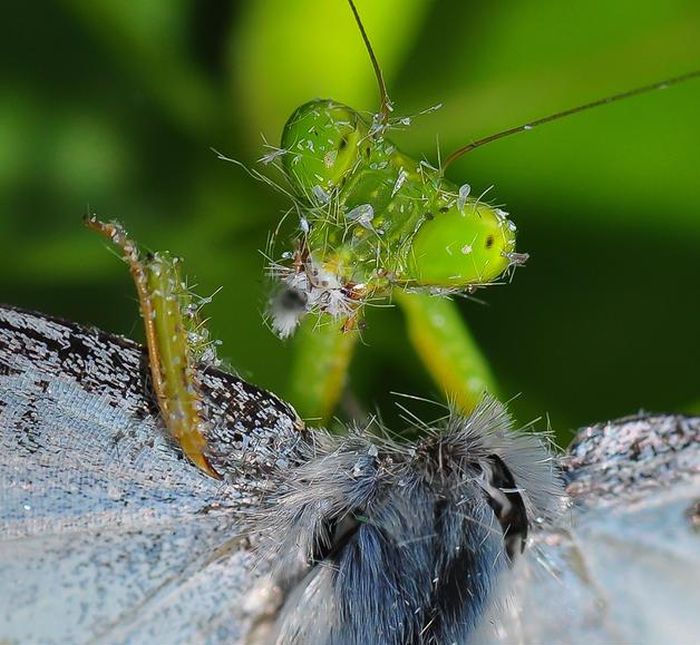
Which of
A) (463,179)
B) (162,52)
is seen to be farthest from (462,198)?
(162,52)

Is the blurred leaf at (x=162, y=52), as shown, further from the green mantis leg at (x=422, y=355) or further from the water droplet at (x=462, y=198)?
the water droplet at (x=462, y=198)

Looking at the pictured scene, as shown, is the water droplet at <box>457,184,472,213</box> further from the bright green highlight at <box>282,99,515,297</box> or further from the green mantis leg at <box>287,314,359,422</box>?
the green mantis leg at <box>287,314,359,422</box>

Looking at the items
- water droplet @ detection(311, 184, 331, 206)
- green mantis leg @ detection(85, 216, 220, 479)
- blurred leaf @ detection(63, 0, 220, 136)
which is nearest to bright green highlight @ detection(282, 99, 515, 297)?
water droplet @ detection(311, 184, 331, 206)

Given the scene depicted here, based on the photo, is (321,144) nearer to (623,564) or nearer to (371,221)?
(371,221)

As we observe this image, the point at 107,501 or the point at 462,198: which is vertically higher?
the point at 462,198

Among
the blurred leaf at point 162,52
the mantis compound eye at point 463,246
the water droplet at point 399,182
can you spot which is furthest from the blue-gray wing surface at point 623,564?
the blurred leaf at point 162,52

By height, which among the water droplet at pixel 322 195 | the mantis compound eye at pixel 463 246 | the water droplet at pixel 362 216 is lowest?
the mantis compound eye at pixel 463 246
